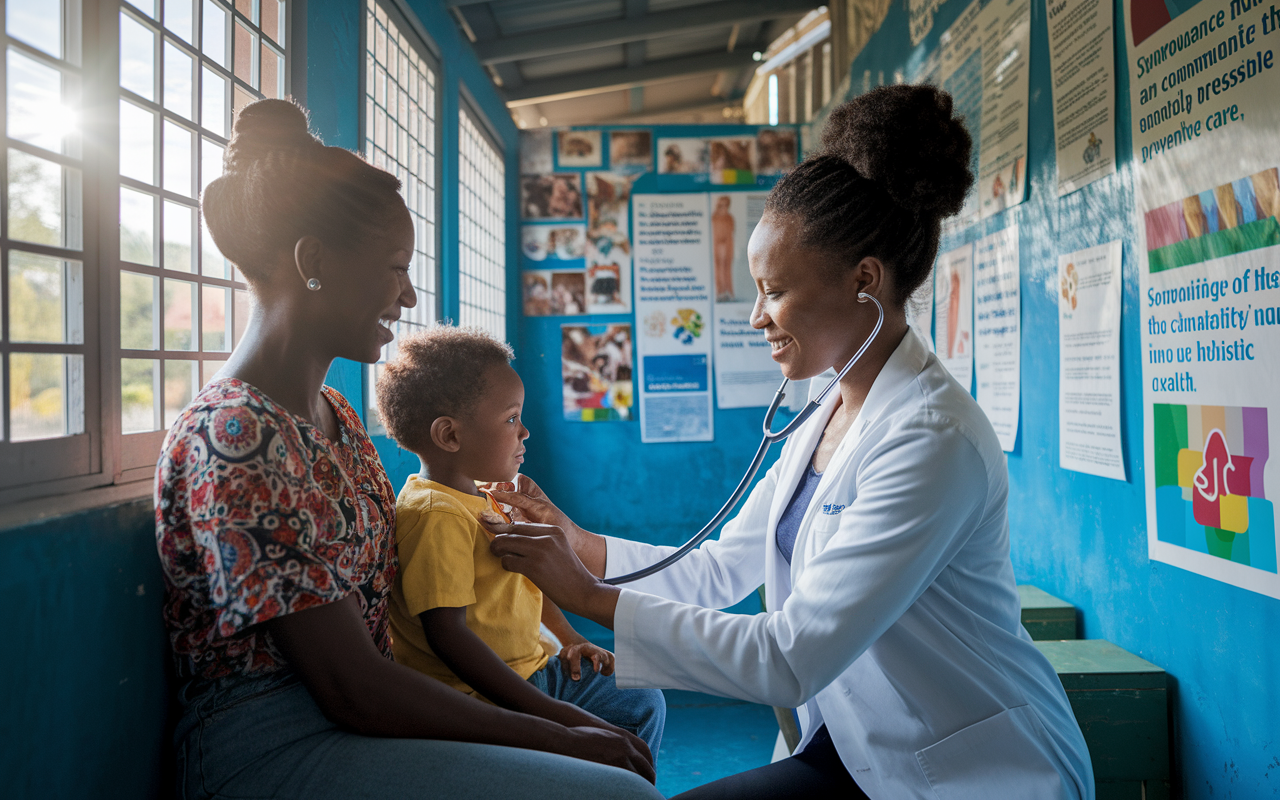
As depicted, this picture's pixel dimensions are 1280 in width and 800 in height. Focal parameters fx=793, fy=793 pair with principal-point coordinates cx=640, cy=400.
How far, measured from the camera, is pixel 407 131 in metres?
2.91

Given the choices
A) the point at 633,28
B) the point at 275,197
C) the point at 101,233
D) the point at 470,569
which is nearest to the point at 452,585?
the point at 470,569

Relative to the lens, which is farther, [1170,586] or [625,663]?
[1170,586]

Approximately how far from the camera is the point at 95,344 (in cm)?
119

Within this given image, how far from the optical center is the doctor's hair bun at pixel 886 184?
1342 mm

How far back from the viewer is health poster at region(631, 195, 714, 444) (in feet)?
16.0

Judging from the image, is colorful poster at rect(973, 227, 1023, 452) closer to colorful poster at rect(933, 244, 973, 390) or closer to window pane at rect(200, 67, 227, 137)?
colorful poster at rect(933, 244, 973, 390)

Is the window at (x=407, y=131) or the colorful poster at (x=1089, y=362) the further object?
the window at (x=407, y=131)

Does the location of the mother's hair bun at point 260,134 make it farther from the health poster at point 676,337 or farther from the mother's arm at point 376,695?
the health poster at point 676,337

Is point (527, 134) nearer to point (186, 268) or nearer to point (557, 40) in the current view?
point (557, 40)

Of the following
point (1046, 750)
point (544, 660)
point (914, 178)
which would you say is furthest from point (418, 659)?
point (914, 178)

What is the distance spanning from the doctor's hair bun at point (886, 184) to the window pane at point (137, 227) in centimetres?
114

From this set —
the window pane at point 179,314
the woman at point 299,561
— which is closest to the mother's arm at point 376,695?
the woman at point 299,561

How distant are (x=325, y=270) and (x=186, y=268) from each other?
55cm

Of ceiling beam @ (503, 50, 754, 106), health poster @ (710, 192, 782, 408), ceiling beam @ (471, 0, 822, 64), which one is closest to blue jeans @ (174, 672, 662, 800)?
ceiling beam @ (471, 0, 822, 64)
